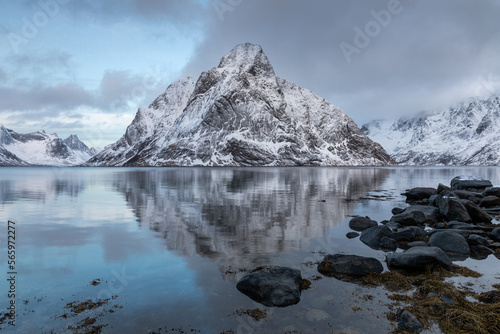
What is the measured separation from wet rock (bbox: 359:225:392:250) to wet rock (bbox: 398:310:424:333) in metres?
9.24

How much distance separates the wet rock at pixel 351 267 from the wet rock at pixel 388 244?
4.61 m

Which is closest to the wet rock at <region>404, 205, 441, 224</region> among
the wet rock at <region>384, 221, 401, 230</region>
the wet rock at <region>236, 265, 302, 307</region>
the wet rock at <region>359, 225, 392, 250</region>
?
the wet rock at <region>384, 221, 401, 230</region>

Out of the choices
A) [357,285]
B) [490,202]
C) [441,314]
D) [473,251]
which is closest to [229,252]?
[357,285]

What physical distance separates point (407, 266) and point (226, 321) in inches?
371

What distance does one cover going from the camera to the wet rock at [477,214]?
25.9m

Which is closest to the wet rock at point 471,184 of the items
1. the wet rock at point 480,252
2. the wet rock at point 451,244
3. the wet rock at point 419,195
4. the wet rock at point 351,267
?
the wet rock at point 419,195

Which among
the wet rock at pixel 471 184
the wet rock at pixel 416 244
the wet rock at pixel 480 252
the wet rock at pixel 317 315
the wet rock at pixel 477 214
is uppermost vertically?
the wet rock at pixel 471 184

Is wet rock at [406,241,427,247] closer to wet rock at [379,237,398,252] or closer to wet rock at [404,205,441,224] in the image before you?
wet rock at [379,237,398,252]

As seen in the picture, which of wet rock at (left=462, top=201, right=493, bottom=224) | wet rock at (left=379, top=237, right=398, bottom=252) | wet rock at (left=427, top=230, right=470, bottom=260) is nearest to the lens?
wet rock at (left=427, top=230, right=470, bottom=260)

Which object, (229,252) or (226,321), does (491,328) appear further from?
(229,252)

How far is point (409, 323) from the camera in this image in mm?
9891

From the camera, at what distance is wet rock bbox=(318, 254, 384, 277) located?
1440cm

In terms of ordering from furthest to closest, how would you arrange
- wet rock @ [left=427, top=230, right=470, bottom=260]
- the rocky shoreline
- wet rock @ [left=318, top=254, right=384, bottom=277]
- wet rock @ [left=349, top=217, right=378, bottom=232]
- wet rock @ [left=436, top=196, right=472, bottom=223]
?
wet rock @ [left=436, top=196, right=472, bottom=223] < wet rock @ [left=349, top=217, right=378, bottom=232] < wet rock @ [left=427, top=230, right=470, bottom=260] < wet rock @ [left=318, top=254, right=384, bottom=277] < the rocky shoreline

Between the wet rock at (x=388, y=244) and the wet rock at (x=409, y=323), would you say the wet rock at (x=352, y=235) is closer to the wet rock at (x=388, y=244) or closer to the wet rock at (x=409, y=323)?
the wet rock at (x=388, y=244)
